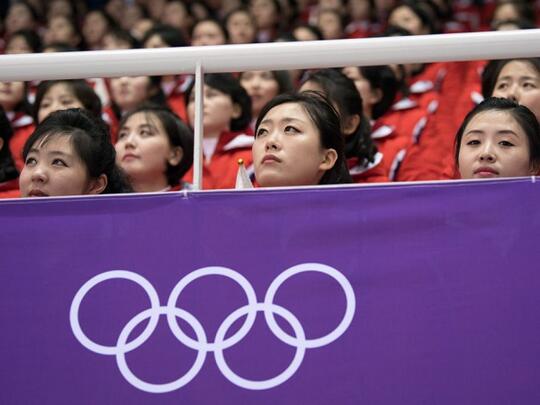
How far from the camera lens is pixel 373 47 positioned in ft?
7.68

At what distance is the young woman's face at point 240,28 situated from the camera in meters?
6.16

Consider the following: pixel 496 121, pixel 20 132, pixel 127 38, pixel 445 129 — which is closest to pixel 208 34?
pixel 127 38

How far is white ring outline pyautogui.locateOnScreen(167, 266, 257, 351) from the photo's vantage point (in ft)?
7.17

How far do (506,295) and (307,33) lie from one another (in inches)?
146

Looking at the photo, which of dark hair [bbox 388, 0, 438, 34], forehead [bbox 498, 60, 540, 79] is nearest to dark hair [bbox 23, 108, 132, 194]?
forehead [bbox 498, 60, 540, 79]

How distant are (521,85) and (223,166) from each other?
1.40 metres

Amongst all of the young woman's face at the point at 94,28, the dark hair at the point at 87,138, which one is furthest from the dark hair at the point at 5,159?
the young woman's face at the point at 94,28

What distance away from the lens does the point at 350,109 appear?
3.72 m

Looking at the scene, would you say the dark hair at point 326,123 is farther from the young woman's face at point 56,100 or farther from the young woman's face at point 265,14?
the young woman's face at point 265,14

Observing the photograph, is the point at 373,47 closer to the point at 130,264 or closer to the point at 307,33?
the point at 130,264

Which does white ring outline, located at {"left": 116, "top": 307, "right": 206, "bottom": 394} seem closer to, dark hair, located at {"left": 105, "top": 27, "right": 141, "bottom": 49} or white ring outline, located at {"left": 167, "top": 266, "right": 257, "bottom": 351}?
white ring outline, located at {"left": 167, "top": 266, "right": 257, "bottom": 351}

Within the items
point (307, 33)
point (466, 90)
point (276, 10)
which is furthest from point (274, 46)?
point (276, 10)

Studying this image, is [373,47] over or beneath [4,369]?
over

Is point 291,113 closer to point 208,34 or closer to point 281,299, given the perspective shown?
point 281,299
